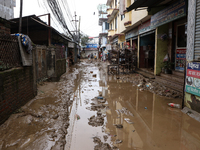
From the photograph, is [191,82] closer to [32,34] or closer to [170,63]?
[170,63]

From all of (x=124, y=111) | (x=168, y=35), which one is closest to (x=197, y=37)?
(x=124, y=111)

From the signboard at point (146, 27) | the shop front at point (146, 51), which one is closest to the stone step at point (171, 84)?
the signboard at point (146, 27)

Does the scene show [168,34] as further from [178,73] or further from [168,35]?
[178,73]

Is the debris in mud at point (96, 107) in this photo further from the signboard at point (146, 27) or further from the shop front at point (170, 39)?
the signboard at point (146, 27)

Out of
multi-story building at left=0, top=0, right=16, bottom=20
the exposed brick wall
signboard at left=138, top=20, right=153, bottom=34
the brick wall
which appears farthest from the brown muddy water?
multi-story building at left=0, top=0, right=16, bottom=20

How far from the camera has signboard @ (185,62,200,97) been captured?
14.2 ft

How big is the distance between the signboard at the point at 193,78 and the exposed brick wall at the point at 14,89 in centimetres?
477

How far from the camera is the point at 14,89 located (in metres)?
4.34

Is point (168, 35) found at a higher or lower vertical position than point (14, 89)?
higher

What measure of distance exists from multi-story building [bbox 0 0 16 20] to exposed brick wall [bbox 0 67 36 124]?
771 centimetres

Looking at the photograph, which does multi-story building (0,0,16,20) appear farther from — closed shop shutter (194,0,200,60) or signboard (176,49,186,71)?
closed shop shutter (194,0,200,60)

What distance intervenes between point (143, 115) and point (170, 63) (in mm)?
5210

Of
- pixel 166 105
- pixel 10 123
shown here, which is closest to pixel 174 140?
pixel 166 105

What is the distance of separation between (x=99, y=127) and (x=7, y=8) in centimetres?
1149
